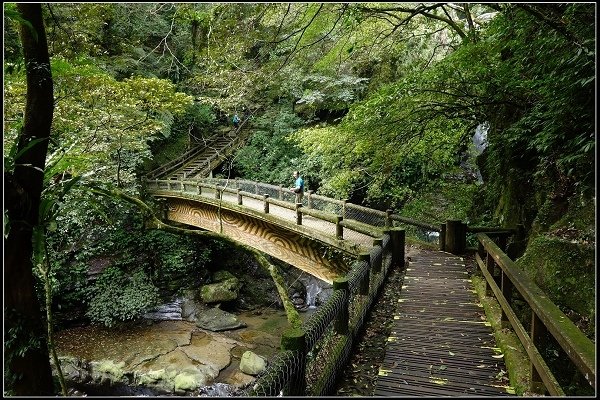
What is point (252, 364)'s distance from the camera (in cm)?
1079

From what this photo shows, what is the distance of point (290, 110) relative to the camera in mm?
21797

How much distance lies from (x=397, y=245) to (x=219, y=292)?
9.65 metres

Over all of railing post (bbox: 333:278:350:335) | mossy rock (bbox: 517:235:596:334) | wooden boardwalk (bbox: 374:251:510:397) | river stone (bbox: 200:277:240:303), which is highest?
mossy rock (bbox: 517:235:596:334)

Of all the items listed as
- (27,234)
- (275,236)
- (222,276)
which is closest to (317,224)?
(275,236)

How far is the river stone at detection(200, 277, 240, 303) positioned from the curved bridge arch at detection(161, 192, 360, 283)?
2597 millimetres

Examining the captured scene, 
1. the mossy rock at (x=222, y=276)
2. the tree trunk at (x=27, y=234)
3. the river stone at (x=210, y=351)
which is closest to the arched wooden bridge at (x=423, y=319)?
the tree trunk at (x=27, y=234)

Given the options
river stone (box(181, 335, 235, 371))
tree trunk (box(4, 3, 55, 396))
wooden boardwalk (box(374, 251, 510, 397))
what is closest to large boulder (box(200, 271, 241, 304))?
river stone (box(181, 335, 235, 371))

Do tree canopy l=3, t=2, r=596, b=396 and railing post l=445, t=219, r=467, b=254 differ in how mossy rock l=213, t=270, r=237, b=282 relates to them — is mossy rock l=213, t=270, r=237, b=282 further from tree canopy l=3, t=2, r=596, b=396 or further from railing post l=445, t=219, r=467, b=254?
railing post l=445, t=219, r=467, b=254

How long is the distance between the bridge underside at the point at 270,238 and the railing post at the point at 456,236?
270 centimetres

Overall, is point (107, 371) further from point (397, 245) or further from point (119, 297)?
point (397, 245)

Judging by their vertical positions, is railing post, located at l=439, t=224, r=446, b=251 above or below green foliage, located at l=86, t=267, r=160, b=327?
above

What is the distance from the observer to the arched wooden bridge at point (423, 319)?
3075 mm

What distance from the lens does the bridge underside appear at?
10078 millimetres

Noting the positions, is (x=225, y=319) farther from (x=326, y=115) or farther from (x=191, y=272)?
(x=326, y=115)
